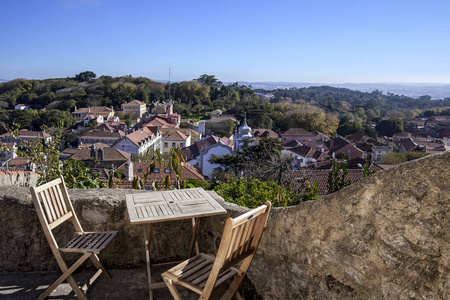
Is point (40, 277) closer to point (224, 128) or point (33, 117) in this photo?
point (224, 128)

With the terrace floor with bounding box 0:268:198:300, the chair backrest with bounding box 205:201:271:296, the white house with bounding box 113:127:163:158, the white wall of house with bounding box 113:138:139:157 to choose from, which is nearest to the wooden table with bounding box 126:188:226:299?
the terrace floor with bounding box 0:268:198:300

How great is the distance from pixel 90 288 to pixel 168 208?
93 cm

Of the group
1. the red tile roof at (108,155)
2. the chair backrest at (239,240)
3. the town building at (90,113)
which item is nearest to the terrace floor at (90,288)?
the chair backrest at (239,240)

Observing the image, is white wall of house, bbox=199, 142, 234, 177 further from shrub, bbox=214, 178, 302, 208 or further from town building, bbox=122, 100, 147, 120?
town building, bbox=122, 100, 147, 120

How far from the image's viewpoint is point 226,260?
2.11 meters

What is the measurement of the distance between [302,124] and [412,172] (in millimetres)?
57864

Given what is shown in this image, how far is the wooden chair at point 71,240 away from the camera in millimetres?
2648

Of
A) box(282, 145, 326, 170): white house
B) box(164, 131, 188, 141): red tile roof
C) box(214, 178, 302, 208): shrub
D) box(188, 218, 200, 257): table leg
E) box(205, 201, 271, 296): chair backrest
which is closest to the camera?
box(205, 201, 271, 296): chair backrest

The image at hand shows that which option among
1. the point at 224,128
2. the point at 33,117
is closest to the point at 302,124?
the point at 224,128

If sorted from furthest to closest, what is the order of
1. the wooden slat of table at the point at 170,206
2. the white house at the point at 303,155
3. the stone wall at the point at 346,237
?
1. the white house at the point at 303,155
2. the wooden slat of table at the point at 170,206
3. the stone wall at the point at 346,237

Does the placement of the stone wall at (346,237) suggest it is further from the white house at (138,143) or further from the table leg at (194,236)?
the white house at (138,143)

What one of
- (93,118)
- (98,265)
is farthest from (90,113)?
(98,265)

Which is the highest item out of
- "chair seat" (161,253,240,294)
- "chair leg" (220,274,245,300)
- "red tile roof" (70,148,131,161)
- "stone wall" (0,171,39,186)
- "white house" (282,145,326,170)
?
"chair seat" (161,253,240,294)

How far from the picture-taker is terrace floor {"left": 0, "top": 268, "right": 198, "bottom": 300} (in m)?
2.83
